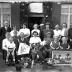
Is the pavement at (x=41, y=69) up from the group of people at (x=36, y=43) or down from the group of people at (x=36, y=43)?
down

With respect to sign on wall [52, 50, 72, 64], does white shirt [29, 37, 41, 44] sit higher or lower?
higher

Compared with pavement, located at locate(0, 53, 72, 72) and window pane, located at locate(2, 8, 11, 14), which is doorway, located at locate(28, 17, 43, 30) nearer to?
window pane, located at locate(2, 8, 11, 14)

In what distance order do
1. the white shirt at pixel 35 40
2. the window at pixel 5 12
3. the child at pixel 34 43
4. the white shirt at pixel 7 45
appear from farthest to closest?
the window at pixel 5 12, the white shirt at pixel 35 40, the white shirt at pixel 7 45, the child at pixel 34 43

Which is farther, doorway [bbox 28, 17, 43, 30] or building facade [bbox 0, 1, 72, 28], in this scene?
doorway [bbox 28, 17, 43, 30]

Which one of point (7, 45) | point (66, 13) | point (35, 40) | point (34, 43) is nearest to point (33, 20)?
point (66, 13)

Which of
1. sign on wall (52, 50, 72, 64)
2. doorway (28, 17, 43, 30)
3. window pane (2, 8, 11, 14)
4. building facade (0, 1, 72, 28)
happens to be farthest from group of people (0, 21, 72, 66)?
doorway (28, 17, 43, 30)

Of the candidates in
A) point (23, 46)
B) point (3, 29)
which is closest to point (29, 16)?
point (3, 29)

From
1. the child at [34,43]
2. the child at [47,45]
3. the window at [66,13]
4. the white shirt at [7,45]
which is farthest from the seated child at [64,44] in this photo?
the window at [66,13]

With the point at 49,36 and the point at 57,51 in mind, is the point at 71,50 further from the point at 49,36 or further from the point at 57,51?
the point at 49,36

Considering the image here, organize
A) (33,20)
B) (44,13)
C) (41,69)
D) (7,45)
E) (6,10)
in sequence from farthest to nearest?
(33,20) → (44,13) → (6,10) → (7,45) → (41,69)

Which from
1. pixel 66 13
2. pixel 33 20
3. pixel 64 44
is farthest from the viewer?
pixel 33 20

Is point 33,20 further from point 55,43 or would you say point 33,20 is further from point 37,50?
point 37,50

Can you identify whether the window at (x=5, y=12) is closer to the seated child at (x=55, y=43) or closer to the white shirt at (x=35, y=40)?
the white shirt at (x=35, y=40)

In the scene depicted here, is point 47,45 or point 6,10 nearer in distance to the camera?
point 47,45
